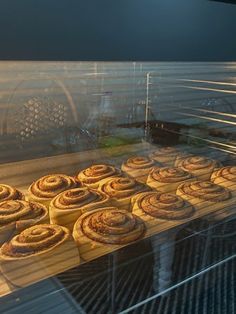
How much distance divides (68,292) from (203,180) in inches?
25.6

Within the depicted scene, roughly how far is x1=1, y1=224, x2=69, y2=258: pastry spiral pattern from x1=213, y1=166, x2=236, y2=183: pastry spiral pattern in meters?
0.53

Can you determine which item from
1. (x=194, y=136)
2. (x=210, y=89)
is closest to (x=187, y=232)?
(x=194, y=136)

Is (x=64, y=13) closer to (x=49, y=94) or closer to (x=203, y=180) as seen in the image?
(x=49, y=94)

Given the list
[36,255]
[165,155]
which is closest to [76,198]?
[36,255]

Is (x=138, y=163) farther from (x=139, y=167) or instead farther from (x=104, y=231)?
(x=104, y=231)

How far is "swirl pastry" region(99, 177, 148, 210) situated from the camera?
942 millimetres

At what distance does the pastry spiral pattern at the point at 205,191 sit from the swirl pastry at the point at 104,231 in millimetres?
224

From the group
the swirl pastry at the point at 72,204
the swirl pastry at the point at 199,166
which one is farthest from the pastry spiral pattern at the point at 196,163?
the swirl pastry at the point at 72,204

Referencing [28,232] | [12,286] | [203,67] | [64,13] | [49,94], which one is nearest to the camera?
[64,13]

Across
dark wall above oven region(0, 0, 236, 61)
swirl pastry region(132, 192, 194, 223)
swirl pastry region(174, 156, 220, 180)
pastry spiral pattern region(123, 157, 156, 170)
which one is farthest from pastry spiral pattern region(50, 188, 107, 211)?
dark wall above oven region(0, 0, 236, 61)

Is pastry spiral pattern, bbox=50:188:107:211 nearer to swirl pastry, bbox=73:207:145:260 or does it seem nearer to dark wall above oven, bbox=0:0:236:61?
swirl pastry, bbox=73:207:145:260

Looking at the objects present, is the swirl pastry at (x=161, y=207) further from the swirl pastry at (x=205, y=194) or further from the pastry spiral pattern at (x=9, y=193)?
the pastry spiral pattern at (x=9, y=193)

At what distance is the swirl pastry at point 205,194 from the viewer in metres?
0.88

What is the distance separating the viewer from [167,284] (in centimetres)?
62
